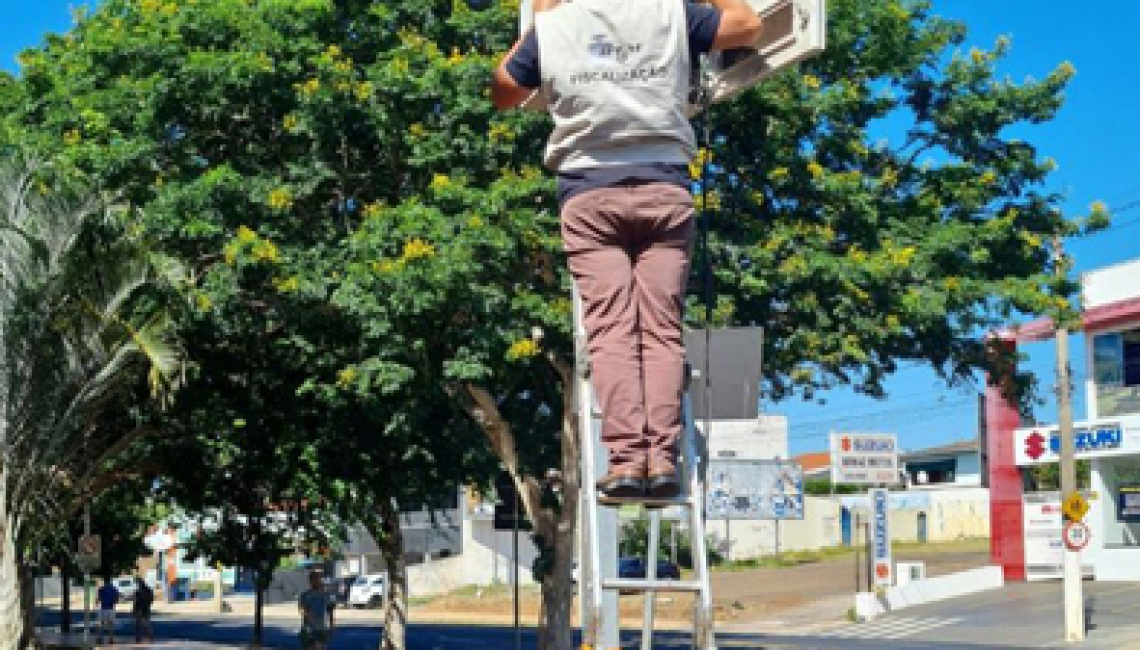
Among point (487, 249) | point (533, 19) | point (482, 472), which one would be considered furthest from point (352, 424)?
point (533, 19)

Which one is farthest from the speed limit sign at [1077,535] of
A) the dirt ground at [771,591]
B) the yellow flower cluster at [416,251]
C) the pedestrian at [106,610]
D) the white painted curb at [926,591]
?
the pedestrian at [106,610]

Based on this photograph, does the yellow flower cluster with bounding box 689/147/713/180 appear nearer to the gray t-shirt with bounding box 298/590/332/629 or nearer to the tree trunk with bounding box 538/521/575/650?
the tree trunk with bounding box 538/521/575/650

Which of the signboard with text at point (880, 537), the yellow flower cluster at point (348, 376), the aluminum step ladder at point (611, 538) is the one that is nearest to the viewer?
the aluminum step ladder at point (611, 538)

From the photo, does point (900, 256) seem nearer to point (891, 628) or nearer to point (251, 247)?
point (251, 247)

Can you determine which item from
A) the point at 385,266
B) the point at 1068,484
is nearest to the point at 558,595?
the point at 385,266

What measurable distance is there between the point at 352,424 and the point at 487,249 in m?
6.63

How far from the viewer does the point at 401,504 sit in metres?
26.5

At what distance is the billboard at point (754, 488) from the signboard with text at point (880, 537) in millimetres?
19864

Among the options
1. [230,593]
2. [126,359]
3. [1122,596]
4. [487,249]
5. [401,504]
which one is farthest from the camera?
[230,593]

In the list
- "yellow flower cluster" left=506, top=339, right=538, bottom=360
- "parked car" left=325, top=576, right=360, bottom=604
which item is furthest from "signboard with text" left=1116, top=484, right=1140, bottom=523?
"parked car" left=325, top=576, right=360, bottom=604

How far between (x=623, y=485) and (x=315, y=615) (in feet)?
73.0

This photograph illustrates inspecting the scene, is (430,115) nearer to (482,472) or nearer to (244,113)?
(244,113)

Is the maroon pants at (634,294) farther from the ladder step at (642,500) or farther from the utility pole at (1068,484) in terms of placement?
the utility pole at (1068,484)

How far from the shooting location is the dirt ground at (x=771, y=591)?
44.8m
